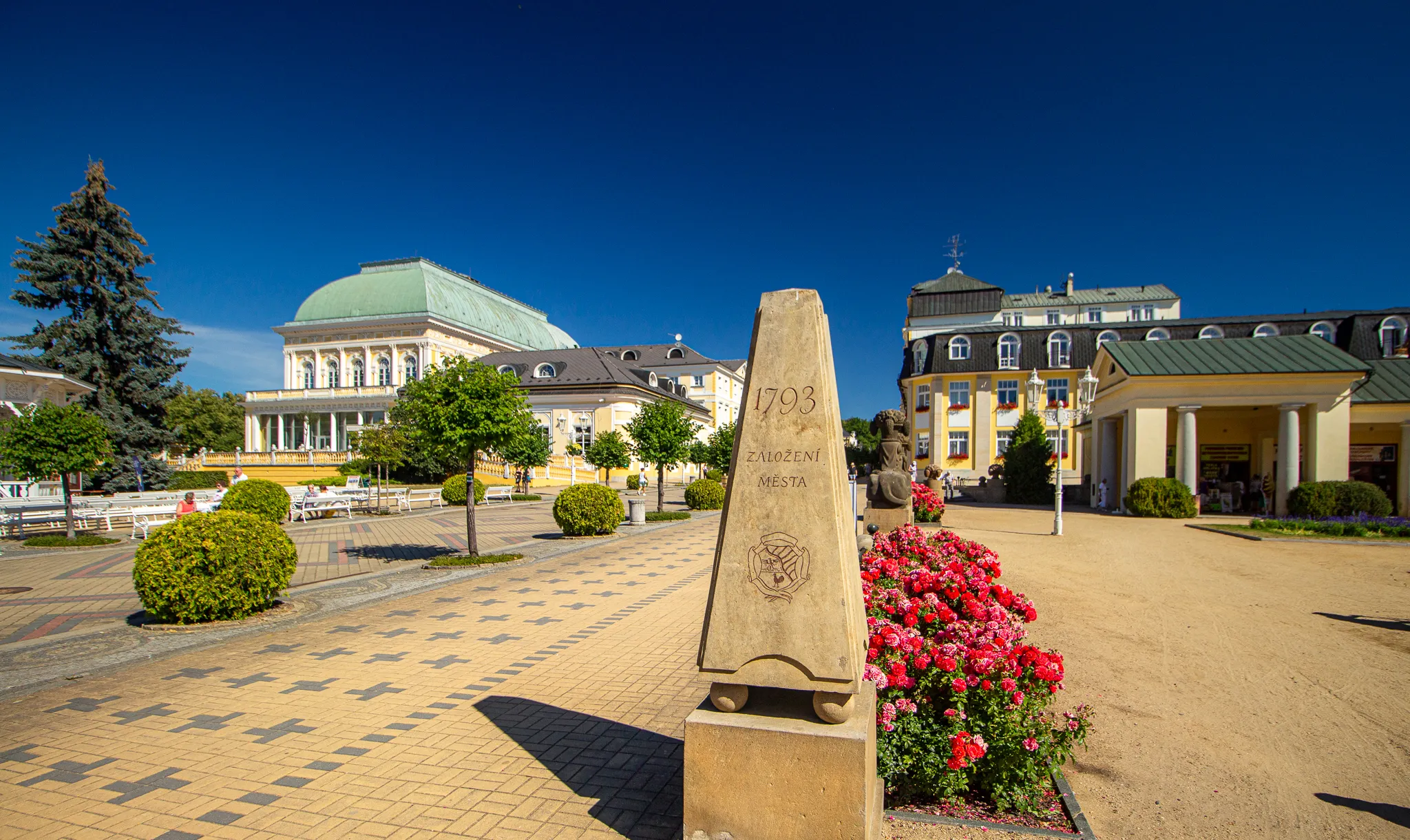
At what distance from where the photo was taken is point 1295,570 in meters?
11.7

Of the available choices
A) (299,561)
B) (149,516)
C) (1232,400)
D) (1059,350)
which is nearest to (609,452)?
(149,516)

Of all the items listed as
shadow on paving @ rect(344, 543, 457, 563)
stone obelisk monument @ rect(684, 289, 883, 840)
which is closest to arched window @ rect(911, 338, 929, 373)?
shadow on paving @ rect(344, 543, 457, 563)

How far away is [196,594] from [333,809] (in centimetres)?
546

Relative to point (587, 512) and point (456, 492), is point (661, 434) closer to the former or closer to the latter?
point (587, 512)

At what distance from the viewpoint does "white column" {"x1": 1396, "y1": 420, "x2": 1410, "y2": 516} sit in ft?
75.4

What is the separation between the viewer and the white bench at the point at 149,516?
1567cm

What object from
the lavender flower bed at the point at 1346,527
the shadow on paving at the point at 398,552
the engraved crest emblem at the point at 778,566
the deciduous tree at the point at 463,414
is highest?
the deciduous tree at the point at 463,414

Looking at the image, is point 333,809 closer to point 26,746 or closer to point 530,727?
Answer: point 530,727

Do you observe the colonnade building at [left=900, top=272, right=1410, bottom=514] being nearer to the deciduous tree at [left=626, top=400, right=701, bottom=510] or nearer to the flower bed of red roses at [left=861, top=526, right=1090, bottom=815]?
the deciduous tree at [left=626, top=400, right=701, bottom=510]

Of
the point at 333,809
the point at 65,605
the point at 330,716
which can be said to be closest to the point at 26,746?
the point at 330,716

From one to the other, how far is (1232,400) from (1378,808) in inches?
967

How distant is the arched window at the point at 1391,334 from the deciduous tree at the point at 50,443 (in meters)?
52.4

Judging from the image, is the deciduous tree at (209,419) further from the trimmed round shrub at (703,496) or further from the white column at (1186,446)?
the white column at (1186,446)

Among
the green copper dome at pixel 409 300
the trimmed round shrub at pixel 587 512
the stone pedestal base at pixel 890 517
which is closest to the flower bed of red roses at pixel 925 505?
the stone pedestal base at pixel 890 517
